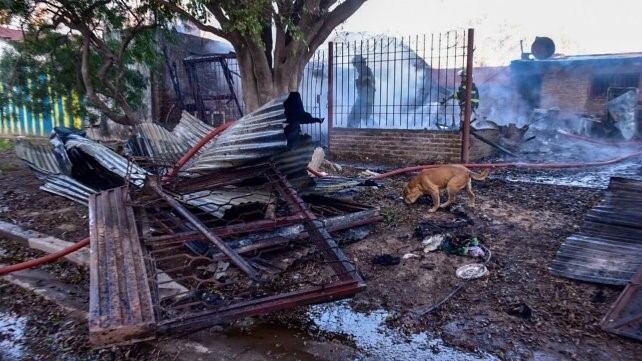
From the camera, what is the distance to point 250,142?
3596 millimetres

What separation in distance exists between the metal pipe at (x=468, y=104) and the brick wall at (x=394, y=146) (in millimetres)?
146

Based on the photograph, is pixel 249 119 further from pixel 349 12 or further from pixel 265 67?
pixel 349 12

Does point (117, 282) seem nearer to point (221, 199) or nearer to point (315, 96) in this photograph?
point (221, 199)

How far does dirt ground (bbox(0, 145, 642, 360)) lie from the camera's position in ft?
8.09

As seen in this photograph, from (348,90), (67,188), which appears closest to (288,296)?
(67,188)

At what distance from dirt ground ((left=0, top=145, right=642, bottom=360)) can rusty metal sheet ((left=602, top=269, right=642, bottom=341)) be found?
6cm

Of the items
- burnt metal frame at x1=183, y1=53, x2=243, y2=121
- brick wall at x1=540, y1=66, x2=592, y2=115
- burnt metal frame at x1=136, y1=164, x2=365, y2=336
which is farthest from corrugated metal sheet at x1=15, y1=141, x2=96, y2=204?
brick wall at x1=540, y1=66, x2=592, y2=115

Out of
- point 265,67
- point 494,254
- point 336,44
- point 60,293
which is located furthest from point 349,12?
point 60,293

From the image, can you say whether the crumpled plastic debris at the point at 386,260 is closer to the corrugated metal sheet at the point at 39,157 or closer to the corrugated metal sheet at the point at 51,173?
the corrugated metal sheet at the point at 51,173

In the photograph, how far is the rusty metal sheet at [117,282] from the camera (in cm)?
187

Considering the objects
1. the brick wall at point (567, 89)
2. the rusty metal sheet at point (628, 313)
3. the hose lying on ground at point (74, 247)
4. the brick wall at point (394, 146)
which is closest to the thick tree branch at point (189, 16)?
the hose lying on ground at point (74, 247)

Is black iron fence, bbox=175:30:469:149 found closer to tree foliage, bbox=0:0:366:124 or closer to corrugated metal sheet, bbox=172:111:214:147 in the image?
tree foliage, bbox=0:0:366:124

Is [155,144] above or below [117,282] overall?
above

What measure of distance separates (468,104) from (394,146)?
1925 millimetres
